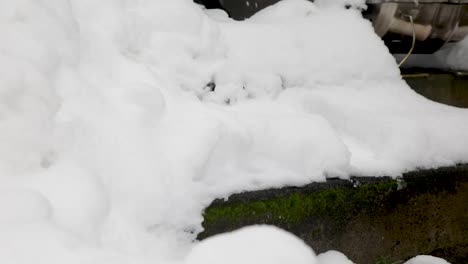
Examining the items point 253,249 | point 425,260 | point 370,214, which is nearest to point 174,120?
point 253,249

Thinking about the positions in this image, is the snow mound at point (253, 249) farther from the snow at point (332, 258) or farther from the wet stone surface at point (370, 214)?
the snow at point (332, 258)

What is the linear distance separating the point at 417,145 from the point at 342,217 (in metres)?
0.51

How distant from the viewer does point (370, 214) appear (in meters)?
1.88

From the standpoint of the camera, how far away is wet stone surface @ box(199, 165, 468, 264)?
1.57 meters

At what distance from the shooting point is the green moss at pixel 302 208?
1505 mm

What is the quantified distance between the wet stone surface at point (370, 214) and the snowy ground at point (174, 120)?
0.17 ft

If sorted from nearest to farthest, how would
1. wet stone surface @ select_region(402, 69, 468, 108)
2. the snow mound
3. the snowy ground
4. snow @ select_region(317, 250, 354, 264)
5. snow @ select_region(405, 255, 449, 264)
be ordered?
the snow mound, the snowy ground, snow @ select_region(317, 250, 354, 264), snow @ select_region(405, 255, 449, 264), wet stone surface @ select_region(402, 69, 468, 108)

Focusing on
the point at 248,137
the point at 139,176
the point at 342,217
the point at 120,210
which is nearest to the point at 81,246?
the point at 120,210

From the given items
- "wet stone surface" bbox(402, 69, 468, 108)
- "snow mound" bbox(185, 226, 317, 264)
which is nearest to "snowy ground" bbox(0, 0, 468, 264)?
"snow mound" bbox(185, 226, 317, 264)

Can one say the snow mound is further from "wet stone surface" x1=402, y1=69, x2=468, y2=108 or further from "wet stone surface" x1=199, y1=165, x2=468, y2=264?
"wet stone surface" x1=402, y1=69, x2=468, y2=108

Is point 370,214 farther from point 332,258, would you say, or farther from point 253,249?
point 253,249

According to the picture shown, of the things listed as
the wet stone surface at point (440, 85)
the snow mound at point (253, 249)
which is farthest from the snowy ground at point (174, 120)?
the wet stone surface at point (440, 85)

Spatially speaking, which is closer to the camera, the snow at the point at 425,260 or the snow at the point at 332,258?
the snow at the point at 332,258

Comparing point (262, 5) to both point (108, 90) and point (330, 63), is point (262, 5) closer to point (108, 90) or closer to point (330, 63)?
Answer: point (330, 63)
